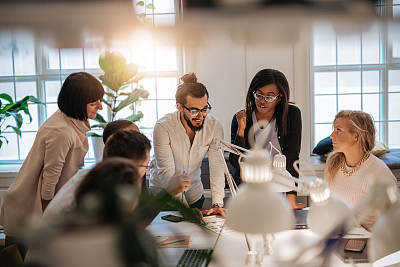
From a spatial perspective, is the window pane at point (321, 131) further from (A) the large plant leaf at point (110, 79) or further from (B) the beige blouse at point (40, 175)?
(B) the beige blouse at point (40, 175)

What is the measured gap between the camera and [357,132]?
8.13 ft

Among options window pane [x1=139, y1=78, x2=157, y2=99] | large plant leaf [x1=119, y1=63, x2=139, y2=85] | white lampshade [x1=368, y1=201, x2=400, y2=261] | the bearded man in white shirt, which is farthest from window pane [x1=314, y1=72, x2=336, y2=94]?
white lampshade [x1=368, y1=201, x2=400, y2=261]

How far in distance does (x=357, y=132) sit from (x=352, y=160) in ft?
0.55

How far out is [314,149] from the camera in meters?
4.34

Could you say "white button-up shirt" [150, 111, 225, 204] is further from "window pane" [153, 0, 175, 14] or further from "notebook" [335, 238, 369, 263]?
"window pane" [153, 0, 175, 14]

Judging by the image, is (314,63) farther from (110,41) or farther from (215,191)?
Answer: (110,41)

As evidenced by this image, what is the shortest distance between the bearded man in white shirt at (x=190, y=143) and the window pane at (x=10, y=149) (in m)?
2.69

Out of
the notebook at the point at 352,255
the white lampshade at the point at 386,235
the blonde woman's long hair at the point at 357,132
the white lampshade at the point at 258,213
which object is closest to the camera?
the white lampshade at the point at 386,235

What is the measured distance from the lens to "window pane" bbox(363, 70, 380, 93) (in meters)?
4.48

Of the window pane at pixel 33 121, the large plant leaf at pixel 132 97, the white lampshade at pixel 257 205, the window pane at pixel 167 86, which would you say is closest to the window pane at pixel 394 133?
the window pane at pixel 167 86

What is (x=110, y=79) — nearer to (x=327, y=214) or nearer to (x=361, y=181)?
(x=361, y=181)

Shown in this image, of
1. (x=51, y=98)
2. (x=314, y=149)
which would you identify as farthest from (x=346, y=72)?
(x=51, y=98)

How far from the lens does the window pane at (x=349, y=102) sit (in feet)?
14.8

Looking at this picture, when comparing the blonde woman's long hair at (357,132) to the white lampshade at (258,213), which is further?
the blonde woman's long hair at (357,132)
